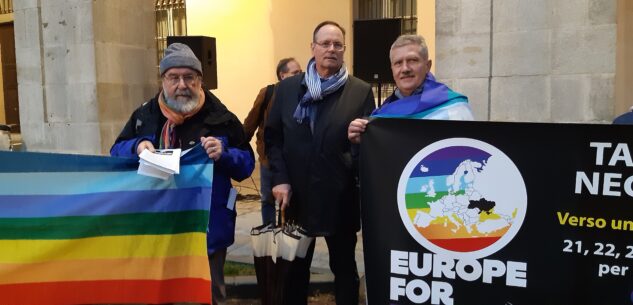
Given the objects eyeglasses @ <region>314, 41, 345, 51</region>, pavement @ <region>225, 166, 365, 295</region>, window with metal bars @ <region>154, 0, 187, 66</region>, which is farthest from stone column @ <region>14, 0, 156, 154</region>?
window with metal bars @ <region>154, 0, 187, 66</region>

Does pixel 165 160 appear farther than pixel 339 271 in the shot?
No

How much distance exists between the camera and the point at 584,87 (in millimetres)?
4941

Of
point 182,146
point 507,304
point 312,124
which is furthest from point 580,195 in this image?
point 182,146

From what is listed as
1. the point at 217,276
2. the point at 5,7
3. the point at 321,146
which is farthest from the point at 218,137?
the point at 5,7

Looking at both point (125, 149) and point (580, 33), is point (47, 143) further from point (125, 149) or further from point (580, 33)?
point (580, 33)

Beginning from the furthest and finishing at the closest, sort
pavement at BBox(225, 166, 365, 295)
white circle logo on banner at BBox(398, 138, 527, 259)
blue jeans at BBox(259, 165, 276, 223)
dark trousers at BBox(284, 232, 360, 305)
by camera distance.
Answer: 1. blue jeans at BBox(259, 165, 276, 223)
2. pavement at BBox(225, 166, 365, 295)
3. dark trousers at BBox(284, 232, 360, 305)
4. white circle logo on banner at BBox(398, 138, 527, 259)

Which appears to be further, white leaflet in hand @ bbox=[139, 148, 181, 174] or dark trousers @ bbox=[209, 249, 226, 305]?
dark trousers @ bbox=[209, 249, 226, 305]

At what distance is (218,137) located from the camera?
10.0ft

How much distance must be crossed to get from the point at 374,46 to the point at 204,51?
86.2 inches

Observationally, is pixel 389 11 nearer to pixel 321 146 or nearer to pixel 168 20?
pixel 168 20

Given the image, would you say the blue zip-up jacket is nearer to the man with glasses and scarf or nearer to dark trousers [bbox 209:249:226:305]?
dark trousers [bbox 209:249:226:305]

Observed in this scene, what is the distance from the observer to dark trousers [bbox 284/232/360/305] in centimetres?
332

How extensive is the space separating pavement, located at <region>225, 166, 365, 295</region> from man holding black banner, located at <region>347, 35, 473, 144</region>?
5.82 ft

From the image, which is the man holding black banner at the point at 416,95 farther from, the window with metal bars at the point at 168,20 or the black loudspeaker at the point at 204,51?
the window with metal bars at the point at 168,20
